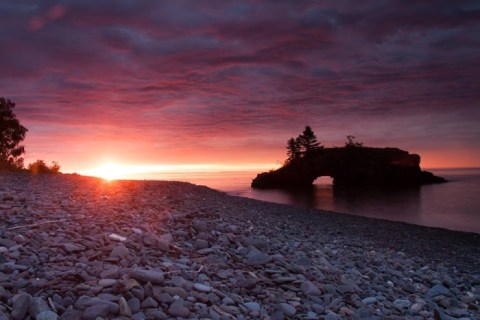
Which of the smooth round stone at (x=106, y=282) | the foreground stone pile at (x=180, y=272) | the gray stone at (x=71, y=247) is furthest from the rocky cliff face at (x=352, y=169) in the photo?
the smooth round stone at (x=106, y=282)

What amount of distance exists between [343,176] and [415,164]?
16221mm

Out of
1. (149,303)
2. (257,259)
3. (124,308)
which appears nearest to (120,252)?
(149,303)

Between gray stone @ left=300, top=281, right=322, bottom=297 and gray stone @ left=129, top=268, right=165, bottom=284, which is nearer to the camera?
gray stone @ left=129, top=268, right=165, bottom=284

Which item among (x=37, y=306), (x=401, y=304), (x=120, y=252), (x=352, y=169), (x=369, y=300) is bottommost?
(x=401, y=304)

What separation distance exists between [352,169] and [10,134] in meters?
61.6

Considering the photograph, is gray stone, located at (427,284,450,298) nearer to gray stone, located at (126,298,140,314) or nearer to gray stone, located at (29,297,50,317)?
gray stone, located at (126,298,140,314)

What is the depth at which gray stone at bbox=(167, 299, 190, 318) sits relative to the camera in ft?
16.8

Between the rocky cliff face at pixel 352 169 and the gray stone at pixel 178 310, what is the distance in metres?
77.7

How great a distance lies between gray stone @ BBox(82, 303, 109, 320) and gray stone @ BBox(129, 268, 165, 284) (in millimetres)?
969

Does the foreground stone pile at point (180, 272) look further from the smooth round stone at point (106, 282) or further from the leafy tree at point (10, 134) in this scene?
the leafy tree at point (10, 134)

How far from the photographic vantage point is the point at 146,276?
574cm

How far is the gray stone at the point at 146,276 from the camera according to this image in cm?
573

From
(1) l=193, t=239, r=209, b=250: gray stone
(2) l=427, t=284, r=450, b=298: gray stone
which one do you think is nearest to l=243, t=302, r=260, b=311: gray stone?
(1) l=193, t=239, r=209, b=250: gray stone

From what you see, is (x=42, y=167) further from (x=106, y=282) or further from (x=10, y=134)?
(x=106, y=282)
